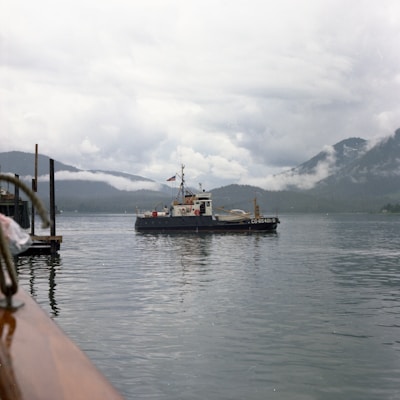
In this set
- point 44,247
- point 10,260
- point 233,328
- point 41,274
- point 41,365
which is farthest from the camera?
point 44,247

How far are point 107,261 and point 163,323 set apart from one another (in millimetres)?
23863

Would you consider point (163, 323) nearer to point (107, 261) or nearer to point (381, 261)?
point (107, 261)

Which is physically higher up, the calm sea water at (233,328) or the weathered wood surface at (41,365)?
Result: the weathered wood surface at (41,365)

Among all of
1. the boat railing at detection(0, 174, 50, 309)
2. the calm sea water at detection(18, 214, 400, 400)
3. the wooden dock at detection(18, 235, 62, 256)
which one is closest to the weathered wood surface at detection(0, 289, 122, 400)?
the boat railing at detection(0, 174, 50, 309)

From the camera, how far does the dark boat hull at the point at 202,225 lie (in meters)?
76.6

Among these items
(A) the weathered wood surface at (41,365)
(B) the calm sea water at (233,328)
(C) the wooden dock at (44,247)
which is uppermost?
(A) the weathered wood surface at (41,365)

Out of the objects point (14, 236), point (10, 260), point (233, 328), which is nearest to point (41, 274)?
point (233, 328)

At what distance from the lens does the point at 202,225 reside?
76.7 metres

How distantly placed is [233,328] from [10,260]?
536 inches

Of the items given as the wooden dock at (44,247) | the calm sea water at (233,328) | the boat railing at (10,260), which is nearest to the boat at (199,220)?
the wooden dock at (44,247)

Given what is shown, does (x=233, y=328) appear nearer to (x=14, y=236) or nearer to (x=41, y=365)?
(x=14, y=236)

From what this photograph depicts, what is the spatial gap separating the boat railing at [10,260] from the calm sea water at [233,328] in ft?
25.6

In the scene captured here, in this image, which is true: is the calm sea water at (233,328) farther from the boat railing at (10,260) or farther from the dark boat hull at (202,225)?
the dark boat hull at (202,225)

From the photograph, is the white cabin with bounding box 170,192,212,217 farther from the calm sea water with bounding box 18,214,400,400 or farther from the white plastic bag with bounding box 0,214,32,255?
the white plastic bag with bounding box 0,214,32,255
